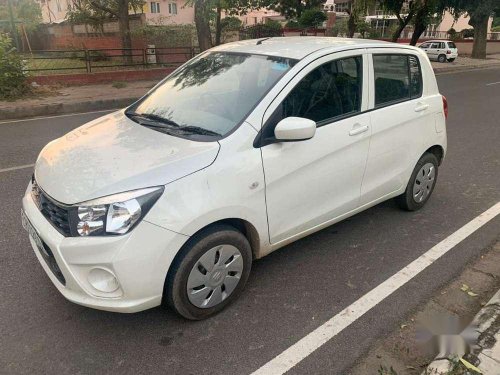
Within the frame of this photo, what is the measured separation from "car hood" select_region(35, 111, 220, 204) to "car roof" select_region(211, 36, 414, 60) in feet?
3.60

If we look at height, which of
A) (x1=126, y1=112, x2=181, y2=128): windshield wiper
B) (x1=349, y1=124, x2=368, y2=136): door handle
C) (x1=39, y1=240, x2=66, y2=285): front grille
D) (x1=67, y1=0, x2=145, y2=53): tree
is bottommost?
(x1=39, y1=240, x2=66, y2=285): front grille

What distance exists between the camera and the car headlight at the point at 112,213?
242cm

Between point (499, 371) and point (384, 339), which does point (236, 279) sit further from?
point (499, 371)

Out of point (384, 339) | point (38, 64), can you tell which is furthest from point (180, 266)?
point (38, 64)

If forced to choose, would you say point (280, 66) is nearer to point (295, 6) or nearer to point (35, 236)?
point (35, 236)

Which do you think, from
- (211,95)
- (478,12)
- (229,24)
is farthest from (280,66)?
(478,12)

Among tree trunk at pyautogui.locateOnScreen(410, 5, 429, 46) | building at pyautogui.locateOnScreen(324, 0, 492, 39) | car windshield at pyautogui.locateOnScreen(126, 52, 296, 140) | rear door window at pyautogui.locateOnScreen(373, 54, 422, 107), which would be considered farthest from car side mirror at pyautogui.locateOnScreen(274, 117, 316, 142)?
building at pyautogui.locateOnScreen(324, 0, 492, 39)

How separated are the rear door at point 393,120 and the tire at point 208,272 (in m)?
1.43

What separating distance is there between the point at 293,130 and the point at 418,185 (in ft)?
7.26

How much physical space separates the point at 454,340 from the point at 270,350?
1.17 meters

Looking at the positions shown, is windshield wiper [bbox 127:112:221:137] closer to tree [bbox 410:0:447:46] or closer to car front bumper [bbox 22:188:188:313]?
car front bumper [bbox 22:188:188:313]

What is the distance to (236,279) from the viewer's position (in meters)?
2.99

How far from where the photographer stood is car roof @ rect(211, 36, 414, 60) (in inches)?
133

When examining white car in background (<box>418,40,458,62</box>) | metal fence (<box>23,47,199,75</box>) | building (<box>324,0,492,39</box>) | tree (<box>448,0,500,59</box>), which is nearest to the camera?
metal fence (<box>23,47,199,75</box>)
